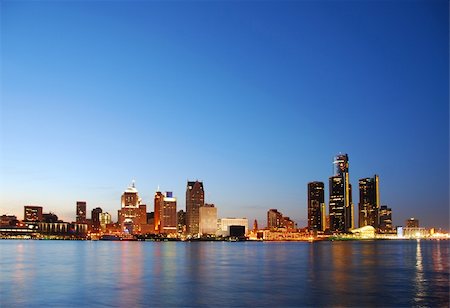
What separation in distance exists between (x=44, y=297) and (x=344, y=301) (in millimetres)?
25488

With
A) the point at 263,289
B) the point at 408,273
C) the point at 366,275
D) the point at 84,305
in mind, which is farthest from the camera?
→ the point at 408,273

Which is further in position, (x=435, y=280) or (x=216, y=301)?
(x=435, y=280)

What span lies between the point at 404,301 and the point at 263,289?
517 inches

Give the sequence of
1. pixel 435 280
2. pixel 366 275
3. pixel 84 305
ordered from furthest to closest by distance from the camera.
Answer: pixel 366 275, pixel 435 280, pixel 84 305

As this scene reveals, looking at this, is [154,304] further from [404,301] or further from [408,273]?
[408,273]

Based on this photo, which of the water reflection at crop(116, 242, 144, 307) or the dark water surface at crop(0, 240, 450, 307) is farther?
the water reflection at crop(116, 242, 144, 307)

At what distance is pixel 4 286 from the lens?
160 feet

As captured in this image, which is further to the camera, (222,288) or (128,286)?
(128,286)

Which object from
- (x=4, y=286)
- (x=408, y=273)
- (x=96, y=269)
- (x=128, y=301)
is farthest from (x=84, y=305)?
(x=408, y=273)

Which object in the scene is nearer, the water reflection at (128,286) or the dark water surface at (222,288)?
the dark water surface at (222,288)

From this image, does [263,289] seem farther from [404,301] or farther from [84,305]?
[84,305]

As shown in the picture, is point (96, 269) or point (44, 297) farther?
point (96, 269)

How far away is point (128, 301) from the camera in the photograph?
40.1m

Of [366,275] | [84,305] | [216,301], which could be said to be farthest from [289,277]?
[84,305]
